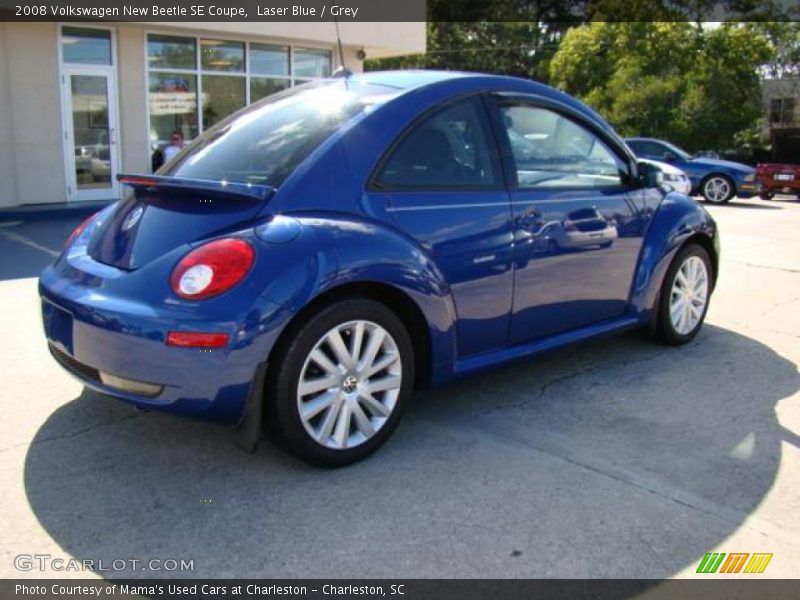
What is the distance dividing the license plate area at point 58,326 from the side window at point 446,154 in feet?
4.88

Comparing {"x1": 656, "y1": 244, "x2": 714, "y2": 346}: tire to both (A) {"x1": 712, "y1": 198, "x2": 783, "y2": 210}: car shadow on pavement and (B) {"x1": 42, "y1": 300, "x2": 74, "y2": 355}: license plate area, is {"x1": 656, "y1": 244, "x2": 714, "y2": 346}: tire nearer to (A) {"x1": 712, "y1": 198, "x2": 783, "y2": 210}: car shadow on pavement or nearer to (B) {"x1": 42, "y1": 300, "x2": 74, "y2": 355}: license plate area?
(B) {"x1": 42, "y1": 300, "x2": 74, "y2": 355}: license plate area

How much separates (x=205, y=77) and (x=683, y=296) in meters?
12.4

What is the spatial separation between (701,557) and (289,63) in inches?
603

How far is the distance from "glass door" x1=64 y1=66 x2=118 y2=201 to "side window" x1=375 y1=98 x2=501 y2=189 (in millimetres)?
11443

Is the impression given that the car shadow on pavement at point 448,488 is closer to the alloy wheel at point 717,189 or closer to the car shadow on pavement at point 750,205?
the car shadow on pavement at point 750,205

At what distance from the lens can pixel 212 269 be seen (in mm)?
2969

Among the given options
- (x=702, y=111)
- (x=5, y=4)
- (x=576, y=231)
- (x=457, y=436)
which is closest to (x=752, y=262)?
(x=576, y=231)

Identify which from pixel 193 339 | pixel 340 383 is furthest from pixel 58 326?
pixel 340 383

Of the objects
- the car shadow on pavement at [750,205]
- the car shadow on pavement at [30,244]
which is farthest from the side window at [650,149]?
the car shadow on pavement at [30,244]

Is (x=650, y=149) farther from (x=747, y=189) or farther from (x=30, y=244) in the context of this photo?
(x=30, y=244)

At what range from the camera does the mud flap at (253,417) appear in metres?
3.02

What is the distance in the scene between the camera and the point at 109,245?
339 cm

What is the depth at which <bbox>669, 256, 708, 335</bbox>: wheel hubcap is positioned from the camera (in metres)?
5.09

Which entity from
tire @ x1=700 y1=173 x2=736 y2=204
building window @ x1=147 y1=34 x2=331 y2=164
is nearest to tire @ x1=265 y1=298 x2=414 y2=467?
building window @ x1=147 y1=34 x2=331 y2=164
